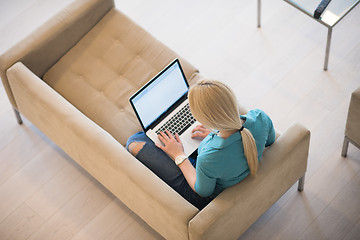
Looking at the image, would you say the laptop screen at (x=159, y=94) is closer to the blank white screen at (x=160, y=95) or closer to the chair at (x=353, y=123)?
the blank white screen at (x=160, y=95)

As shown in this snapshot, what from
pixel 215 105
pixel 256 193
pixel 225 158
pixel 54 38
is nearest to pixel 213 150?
pixel 225 158

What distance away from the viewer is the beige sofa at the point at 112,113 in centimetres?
242

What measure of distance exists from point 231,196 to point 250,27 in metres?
1.84

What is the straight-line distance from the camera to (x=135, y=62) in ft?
Result: 10.6

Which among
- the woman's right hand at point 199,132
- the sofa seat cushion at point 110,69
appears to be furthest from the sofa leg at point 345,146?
the sofa seat cushion at point 110,69

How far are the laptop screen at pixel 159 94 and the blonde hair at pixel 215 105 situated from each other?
590 millimetres

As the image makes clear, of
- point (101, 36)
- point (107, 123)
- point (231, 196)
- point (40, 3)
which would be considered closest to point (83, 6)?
point (101, 36)

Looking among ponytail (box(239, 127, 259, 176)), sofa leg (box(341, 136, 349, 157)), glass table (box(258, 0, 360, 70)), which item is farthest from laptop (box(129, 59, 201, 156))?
glass table (box(258, 0, 360, 70))

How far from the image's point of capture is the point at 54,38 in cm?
319

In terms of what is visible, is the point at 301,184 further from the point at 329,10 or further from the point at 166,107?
the point at 329,10

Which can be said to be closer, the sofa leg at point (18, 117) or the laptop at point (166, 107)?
the laptop at point (166, 107)

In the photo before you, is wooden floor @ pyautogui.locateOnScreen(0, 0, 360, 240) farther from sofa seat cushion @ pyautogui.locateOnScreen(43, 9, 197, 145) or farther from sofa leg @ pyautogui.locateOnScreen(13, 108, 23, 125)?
sofa seat cushion @ pyautogui.locateOnScreen(43, 9, 197, 145)

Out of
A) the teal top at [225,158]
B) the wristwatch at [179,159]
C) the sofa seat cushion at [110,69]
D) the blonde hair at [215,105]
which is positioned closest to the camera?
the blonde hair at [215,105]

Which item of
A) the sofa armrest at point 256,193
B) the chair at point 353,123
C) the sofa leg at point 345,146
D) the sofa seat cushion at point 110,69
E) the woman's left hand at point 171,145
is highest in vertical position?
the sofa seat cushion at point 110,69
